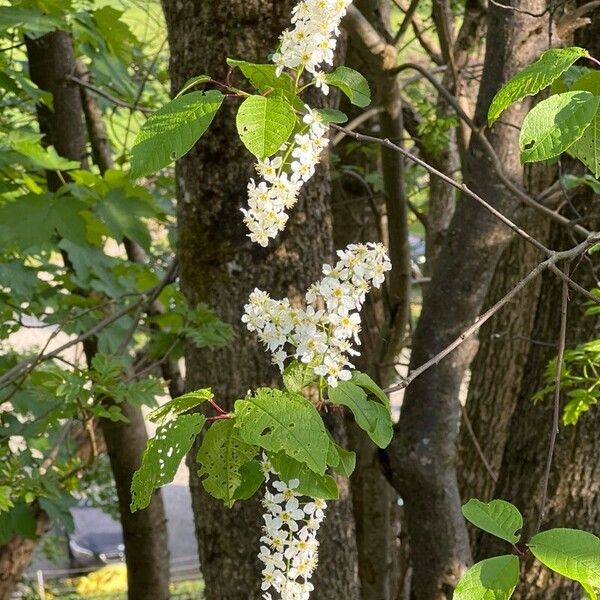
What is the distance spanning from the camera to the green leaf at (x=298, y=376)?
45.0 inches

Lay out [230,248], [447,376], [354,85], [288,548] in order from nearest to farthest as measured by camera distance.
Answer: [288,548], [354,85], [230,248], [447,376]

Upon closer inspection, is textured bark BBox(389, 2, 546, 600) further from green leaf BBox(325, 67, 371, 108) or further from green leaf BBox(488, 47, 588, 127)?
green leaf BBox(488, 47, 588, 127)

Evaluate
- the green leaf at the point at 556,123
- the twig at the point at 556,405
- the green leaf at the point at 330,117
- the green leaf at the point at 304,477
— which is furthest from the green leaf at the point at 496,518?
the green leaf at the point at 330,117

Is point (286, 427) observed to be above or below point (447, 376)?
below

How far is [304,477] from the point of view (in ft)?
3.77

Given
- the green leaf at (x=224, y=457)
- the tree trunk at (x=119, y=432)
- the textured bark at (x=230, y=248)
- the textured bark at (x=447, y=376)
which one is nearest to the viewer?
the green leaf at (x=224, y=457)

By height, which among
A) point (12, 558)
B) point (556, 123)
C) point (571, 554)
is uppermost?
point (556, 123)

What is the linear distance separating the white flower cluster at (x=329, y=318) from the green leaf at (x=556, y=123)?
244mm

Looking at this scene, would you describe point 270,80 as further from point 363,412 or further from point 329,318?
point 363,412

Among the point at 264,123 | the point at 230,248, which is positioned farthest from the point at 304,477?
the point at 230,248

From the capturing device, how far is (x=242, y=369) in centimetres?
219

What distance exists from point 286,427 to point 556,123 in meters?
0.50

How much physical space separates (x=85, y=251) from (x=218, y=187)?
3.57 feet

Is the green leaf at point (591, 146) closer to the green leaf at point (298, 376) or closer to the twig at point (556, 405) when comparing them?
the twig at point (556, 405)
